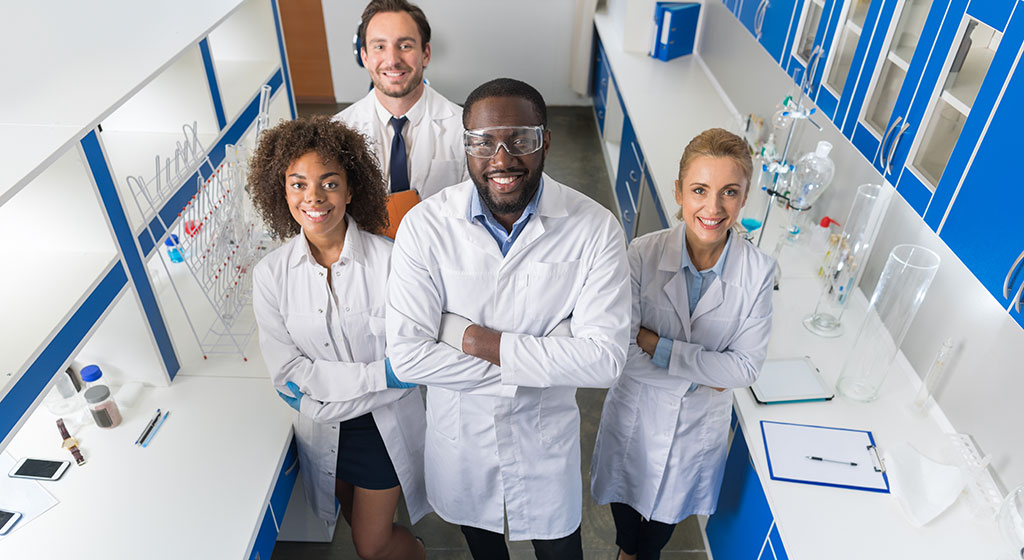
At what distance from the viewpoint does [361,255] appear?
74.6 inches

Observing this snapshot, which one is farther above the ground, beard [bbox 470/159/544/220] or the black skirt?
beard [bbox 470/159/544/220]

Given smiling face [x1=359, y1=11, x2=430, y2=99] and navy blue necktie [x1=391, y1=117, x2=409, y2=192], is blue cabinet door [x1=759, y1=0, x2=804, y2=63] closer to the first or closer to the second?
smiling face [x1=359, y1=11, x2=430, y2=99]

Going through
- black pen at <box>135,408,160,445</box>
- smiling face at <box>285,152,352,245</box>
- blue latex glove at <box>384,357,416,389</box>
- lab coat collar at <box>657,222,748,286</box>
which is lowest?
black pen at <box>135,408,160,445</box>

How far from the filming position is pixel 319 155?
1820 millimetres

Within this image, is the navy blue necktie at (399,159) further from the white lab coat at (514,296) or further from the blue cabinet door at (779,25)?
the blue cabinet door at (779,25)

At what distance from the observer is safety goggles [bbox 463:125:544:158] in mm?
1480

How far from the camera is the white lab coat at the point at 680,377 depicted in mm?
1757

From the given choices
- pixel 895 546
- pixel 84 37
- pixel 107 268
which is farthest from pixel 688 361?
pixel 84 37

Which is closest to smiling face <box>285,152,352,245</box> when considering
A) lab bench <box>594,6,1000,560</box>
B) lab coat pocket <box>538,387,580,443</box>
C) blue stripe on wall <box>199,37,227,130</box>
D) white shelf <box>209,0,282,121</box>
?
lab coat pocket <box>538,387,580,443</box>

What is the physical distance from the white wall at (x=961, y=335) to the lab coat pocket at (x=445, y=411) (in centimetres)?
144

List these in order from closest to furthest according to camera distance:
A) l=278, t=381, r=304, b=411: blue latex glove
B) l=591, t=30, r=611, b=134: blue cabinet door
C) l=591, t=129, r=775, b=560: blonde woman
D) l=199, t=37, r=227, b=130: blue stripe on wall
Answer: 1. l=591, t=129, r=775, b=560: blonde woman
2. l=278, t=381, r=304, b=411: blue latex glove
3. l=199, t=37, r=227, b=130: blue stripe on wall
4. l=591, t=30, r=611, b=134: blue cabinet door

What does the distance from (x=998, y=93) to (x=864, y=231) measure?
0.73m

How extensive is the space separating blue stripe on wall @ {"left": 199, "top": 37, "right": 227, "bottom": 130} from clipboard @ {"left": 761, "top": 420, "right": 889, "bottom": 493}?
7.46ft

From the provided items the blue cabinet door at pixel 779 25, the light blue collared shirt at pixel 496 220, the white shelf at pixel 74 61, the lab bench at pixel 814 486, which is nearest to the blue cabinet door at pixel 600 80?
the blue cabinet door at pixel 779 25
